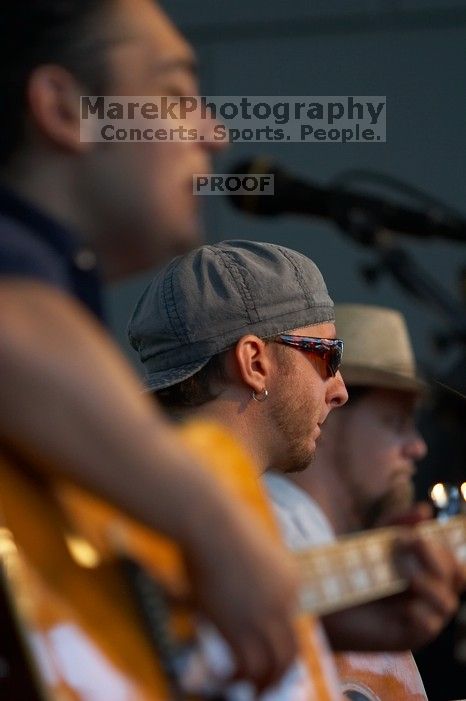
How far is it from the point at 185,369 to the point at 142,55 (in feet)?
4.25

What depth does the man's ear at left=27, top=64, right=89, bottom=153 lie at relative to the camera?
114 cm

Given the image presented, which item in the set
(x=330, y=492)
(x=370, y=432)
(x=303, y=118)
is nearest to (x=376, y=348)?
(x=370, y=432)

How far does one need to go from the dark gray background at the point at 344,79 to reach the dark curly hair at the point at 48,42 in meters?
1.99

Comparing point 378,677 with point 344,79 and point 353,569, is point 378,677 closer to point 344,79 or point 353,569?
point 353,569

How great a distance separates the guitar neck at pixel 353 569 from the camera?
1.35 meters

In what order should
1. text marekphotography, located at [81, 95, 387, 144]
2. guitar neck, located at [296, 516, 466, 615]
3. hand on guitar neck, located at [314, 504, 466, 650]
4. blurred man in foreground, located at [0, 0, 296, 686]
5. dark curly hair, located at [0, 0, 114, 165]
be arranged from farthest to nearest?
text marekphotography, located at [81, 95, 387, 144] < hand on guitar neck, located at [314, 504, 466, 650] < guitar neck, located at [296, 516, 466, 615] < dark curly hair, located at [0, 0, 114, 165] < blurred man in foreground, located at [0, 0, 296, 686]

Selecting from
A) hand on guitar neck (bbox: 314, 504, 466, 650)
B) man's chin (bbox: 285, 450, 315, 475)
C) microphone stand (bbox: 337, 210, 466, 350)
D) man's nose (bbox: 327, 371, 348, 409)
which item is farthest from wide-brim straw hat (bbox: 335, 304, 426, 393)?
hand on guitar neck (bbox: 314, 504, 466, 650)

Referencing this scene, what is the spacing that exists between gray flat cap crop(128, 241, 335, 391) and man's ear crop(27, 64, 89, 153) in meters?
1.26

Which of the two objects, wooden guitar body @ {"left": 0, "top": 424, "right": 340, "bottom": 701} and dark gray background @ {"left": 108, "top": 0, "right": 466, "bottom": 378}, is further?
dark gray background @ {"left": 108, "top": 0, "right": 466, "bottom": 378}

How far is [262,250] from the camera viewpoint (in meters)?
2.56

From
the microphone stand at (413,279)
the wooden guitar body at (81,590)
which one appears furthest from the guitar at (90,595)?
the microphone stand at (413,279)

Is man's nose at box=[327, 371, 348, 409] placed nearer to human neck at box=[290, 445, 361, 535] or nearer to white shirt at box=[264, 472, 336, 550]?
white shirt at box=[264, 472, 336, 550]

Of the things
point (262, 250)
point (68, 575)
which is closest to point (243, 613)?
point (68, 575)

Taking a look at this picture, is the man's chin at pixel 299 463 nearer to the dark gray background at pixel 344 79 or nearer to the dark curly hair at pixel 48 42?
the dark gray background at pixel 344 79
